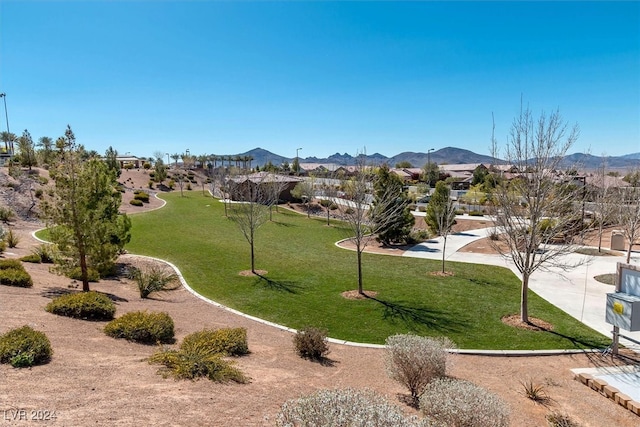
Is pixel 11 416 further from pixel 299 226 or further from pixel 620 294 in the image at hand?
pixel 299 226

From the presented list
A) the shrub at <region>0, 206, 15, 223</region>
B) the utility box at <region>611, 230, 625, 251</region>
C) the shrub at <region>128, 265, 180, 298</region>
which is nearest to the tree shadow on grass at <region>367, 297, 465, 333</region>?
the shrub at <region>128, 265, 180, 298</region>

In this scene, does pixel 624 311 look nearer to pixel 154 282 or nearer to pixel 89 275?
pixel 154 282

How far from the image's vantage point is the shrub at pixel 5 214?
26500 mm

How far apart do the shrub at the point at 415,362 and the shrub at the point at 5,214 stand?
30.3 m

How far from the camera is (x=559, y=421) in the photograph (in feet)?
21.8

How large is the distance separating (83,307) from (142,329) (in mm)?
2219

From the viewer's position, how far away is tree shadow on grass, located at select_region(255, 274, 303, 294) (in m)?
15.3

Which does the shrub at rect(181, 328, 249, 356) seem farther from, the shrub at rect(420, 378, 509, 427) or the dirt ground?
the shrub at rect(420, 378, 509, 427)

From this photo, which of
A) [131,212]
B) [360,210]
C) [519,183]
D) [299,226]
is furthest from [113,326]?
[131,212]

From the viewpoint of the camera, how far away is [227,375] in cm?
695

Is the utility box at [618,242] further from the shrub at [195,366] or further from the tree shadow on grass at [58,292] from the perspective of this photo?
the tree shadow on grass at [58,292]

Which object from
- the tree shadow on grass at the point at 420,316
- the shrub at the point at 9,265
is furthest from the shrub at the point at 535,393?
the shrub at the point at 9,265

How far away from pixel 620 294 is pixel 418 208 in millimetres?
33396

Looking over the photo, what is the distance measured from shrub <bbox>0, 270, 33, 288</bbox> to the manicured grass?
18.4 ft
